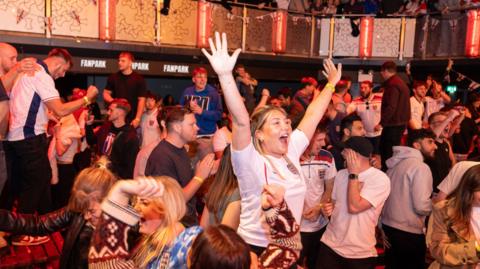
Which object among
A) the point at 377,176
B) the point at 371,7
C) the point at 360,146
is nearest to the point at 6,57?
the point at 360,146

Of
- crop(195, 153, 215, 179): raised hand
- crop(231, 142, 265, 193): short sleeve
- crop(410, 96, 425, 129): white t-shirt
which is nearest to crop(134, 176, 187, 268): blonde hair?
crop(231, 142, 265, 193): short sleeve

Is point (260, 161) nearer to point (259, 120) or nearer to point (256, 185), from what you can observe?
point (256, 185)

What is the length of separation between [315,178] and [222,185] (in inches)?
61.9

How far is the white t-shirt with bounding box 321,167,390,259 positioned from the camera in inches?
149

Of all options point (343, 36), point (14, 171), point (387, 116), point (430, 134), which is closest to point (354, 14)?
point (343, 36)

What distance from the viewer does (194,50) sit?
10625 millimetres

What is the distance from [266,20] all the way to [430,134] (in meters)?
7.87

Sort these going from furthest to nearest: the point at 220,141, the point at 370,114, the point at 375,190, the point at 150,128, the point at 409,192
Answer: the point at 370,114
the point at 150,128
the point at 220,141
the point at 409,192
the point at 375,190

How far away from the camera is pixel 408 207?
456cm

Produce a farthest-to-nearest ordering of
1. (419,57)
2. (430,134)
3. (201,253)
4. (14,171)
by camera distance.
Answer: (419,57) < (430,134) < (14,171) < (201,253)

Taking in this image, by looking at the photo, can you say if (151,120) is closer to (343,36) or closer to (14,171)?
(14,171)

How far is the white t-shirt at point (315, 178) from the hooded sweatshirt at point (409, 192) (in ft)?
2.26

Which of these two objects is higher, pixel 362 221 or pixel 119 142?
pixel 119 142

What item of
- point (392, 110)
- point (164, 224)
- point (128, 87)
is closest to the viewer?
point (164, 224)
